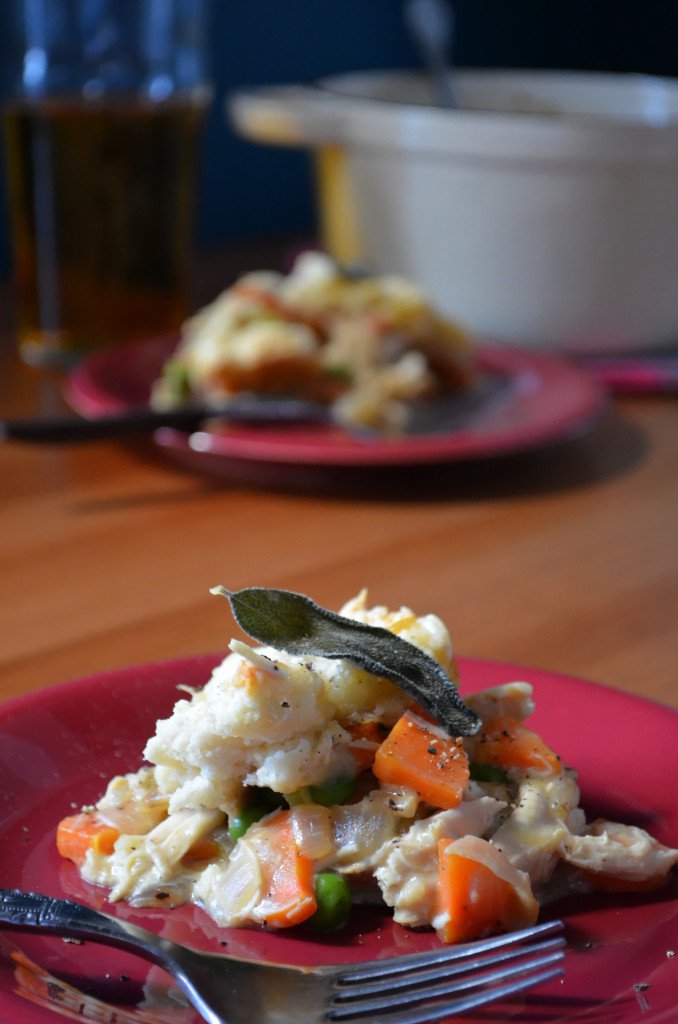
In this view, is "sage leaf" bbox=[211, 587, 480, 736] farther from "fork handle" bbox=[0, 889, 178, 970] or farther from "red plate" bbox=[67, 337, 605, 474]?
"red plate" bbox=[67, 337, 605, 474]

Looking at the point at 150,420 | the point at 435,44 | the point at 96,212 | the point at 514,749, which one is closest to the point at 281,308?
the point at 96,212

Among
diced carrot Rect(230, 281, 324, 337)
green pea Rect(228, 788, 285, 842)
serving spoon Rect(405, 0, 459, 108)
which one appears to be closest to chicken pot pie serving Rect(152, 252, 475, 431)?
diced carrot Rect(230, 281, 324, 337)

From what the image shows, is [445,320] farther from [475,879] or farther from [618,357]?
[475,879]

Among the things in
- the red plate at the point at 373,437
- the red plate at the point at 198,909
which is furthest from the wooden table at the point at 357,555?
the red plate at the point at 198,909

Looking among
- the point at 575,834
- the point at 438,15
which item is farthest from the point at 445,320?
the point at 575,834

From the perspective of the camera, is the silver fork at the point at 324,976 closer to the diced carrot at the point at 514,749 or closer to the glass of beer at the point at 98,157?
the diced carrot at the point at 514,749

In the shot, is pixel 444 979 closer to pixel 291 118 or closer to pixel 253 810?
pixel 253 810
